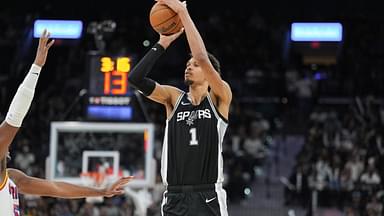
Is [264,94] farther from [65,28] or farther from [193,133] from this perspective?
[193,133]

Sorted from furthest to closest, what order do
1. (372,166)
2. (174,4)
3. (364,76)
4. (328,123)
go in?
1. (364,76)
2. (328,123)
3. (372,166)
4. (174,4)

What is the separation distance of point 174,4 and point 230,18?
16280mm

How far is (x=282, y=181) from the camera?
16719 millimetres

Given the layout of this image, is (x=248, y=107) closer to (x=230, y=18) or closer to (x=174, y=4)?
(x=230, y=18)

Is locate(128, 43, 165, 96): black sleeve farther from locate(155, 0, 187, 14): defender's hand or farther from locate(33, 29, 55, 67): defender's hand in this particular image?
locate(33, 29, 55, 67): defender's hand

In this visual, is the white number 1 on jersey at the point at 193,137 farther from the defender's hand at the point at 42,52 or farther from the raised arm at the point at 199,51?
the defender's hand at the point at 42,52

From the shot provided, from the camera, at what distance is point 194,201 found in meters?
5.30

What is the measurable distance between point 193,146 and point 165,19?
36.1 inches

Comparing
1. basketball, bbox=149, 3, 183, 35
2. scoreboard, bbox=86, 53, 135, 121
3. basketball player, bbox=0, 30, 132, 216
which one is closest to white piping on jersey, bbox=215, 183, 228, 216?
basketball, bbox=149, 3, 183, 35

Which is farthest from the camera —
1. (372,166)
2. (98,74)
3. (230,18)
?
(230,18)

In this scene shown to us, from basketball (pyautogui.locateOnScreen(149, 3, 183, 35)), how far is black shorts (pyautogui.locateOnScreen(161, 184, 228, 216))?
113cm

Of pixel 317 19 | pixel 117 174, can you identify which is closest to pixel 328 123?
pixel 317 19

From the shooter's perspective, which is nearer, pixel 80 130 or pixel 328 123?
pixel 80 130

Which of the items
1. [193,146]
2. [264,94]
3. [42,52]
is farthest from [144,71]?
[264,94]
